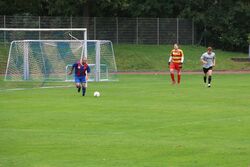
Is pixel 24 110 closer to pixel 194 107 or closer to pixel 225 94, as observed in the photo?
pixel 194 107

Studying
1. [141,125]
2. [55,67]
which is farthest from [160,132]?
[55,67]

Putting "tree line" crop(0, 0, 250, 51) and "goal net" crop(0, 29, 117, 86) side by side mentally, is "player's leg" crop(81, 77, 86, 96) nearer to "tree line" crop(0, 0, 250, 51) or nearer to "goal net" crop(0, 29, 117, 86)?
"goal net" crop(0, 29, 117, 86)

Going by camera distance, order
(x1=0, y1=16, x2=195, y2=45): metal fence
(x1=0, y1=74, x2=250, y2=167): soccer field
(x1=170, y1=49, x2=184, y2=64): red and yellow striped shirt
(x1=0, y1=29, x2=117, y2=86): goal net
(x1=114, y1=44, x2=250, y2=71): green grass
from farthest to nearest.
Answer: (x1=0, y1=16, x2=195, y2=45): metal fence
(x1=114, y1=44, x2=250, y2=71): green grass
(x1=0, y1=29, x2=117, y2=86): goal net
(x1=170, y1=49, x2=184, y2=64): red and yellow striped shirt
(x1=0, y1=74, x2=250, y2=167): soccer field

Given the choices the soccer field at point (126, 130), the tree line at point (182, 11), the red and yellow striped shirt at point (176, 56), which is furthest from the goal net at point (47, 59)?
the tree line at point (182, 11)

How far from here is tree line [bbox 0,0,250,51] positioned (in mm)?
60156

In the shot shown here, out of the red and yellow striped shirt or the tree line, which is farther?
the tree line

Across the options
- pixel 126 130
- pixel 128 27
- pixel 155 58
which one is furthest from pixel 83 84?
pixel 128 27

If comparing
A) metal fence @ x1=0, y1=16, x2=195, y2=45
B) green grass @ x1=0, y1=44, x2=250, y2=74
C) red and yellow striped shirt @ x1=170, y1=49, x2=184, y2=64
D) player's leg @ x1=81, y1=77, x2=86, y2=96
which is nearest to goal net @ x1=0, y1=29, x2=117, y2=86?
red and yellow striped shirt @ x1=170, y1=49, x2=184, y2=64

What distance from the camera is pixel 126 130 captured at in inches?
660

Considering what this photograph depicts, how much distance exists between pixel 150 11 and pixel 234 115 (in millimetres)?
43319

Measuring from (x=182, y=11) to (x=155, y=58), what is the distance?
31.4ft

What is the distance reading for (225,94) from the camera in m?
27.8

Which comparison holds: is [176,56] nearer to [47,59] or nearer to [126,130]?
[47,59]

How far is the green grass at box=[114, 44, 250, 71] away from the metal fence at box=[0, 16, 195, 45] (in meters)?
1.33
